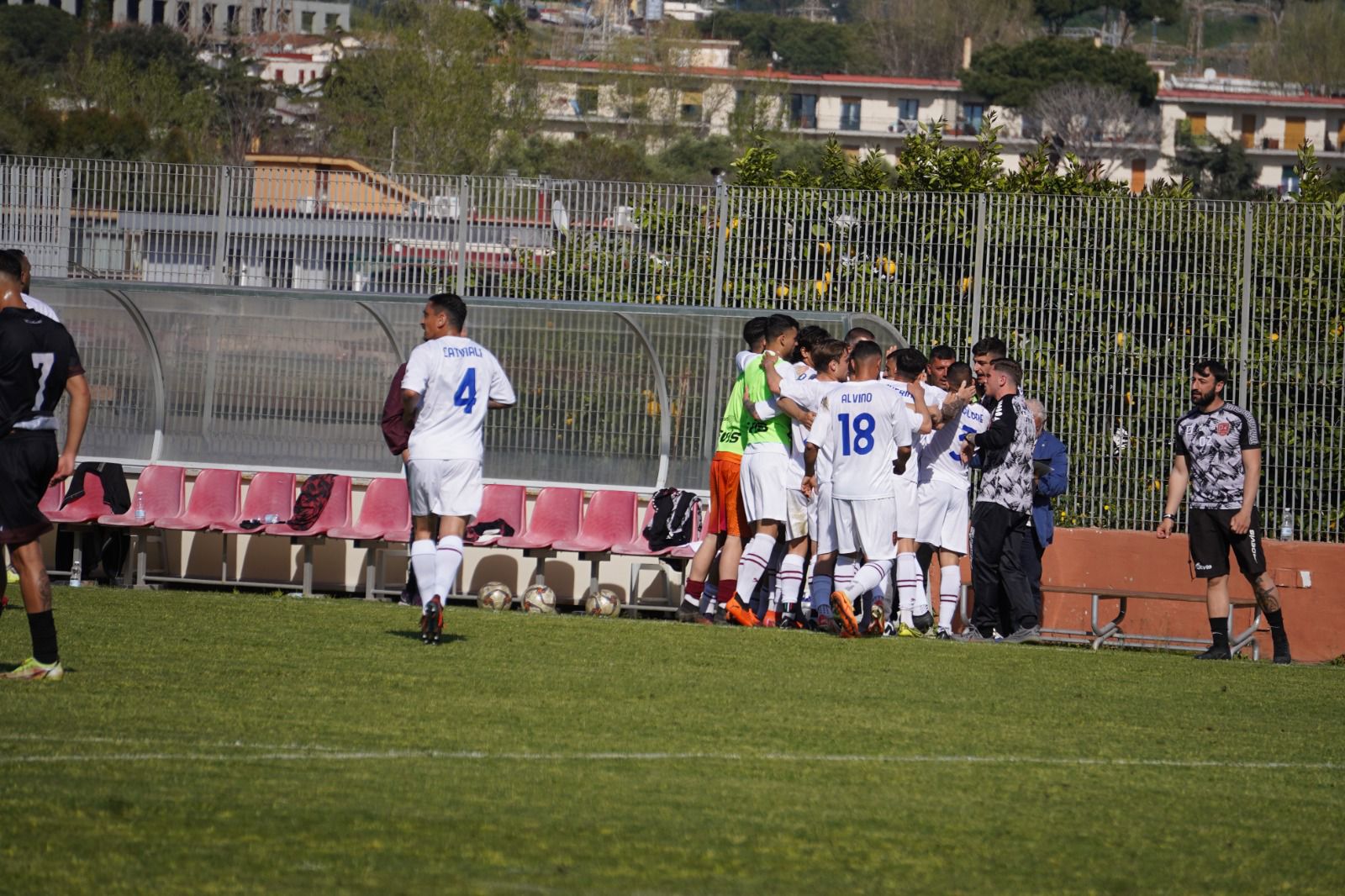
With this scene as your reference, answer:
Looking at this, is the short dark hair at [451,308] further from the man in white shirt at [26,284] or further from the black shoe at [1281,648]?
the black shoe at [1281,648]

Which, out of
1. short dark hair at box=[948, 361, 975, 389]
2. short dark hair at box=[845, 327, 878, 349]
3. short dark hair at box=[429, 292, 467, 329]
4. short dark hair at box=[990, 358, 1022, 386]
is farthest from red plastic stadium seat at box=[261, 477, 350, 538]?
short dark hair at box=[990, 358, 1022, 386]

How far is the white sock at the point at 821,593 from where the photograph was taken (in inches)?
506

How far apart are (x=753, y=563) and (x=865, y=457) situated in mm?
1327

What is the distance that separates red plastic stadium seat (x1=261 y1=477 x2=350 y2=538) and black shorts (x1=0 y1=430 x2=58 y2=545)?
20.6 ft

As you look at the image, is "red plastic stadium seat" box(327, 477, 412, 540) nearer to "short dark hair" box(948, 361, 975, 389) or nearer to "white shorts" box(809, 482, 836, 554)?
"white shorts" box(809, 482, 836, 554)

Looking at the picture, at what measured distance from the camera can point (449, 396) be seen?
1067cm

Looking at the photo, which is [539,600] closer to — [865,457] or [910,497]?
[910,497]

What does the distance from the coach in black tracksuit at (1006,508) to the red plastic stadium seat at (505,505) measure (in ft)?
12.8

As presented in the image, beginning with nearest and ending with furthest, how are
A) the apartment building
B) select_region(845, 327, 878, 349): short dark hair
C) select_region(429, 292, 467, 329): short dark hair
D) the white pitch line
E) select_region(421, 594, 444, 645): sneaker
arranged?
the white pitch line → select_region(421, 594, 444, 645): sneaker → select_region(429, 292, 467, 329): short dark hair → select_region(845, 327, 878, 349): short dark hair → the apartment building

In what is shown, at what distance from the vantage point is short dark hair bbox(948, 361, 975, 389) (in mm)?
13258

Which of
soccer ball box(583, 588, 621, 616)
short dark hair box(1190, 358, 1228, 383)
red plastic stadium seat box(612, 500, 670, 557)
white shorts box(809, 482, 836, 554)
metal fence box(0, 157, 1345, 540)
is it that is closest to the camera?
white shorts box(809, 482, 836, 554)

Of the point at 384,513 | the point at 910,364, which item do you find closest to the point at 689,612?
the point at 910,364

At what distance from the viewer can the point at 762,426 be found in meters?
13.0

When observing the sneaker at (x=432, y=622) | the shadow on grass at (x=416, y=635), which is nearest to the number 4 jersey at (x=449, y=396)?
the sneaker at (x=432, y=622)
